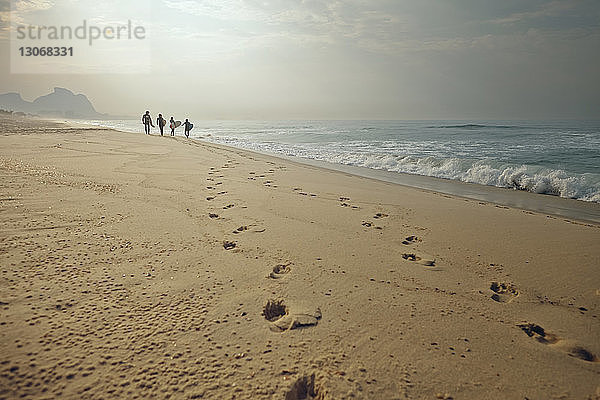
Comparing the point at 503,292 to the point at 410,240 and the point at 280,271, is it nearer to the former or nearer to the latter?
the point at 410,240

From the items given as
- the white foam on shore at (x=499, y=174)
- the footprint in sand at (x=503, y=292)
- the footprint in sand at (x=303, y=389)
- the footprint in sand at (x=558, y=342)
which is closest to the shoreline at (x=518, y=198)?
the white foam on shore at (x=499, y=174)

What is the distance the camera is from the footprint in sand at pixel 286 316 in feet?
6.44

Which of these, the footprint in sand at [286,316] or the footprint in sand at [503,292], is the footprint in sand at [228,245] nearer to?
the footprint in sand at [286,316]

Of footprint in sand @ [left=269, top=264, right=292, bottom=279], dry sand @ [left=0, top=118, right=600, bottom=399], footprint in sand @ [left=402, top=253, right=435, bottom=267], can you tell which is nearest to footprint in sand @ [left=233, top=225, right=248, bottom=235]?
dry sand @ [left=0, top=118, right=600, bottom=399]

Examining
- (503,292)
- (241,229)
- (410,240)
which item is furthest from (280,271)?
(503,292)

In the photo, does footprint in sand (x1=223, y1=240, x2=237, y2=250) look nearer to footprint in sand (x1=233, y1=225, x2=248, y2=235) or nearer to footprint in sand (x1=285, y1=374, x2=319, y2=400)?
footprint in sand (x1=233, y1=225, x2=248, y2=235)

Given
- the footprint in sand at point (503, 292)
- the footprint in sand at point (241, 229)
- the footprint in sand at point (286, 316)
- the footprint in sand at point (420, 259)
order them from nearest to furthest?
1. the footprint in sand at point (286, 316)
2. the footprint in sand at point (503, 292)
3. the footprint in sand at point (420, 259)
4. the footprint in sand at point (241, 229)

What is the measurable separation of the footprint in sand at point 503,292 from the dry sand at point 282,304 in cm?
2

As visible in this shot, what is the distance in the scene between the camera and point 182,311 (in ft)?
6.52

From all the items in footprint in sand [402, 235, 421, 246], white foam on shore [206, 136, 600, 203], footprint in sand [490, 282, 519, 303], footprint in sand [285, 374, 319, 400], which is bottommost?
A: footprint in sand [285, 374, 319, 400]

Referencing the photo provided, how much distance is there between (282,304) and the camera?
7.24 ft

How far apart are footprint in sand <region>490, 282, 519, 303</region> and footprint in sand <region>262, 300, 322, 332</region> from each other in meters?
1.54

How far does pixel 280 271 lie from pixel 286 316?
26.7 inches

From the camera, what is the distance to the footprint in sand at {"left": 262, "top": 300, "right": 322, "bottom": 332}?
77.3 inches
